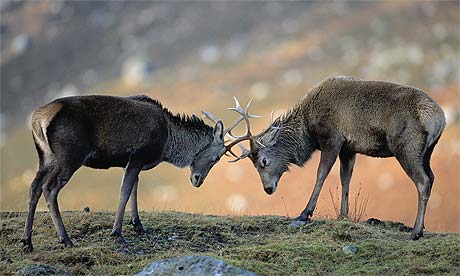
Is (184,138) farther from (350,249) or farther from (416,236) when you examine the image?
(416,236)

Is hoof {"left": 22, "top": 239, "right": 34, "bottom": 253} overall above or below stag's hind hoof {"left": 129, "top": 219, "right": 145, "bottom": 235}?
below

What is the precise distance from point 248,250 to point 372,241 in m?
1.99

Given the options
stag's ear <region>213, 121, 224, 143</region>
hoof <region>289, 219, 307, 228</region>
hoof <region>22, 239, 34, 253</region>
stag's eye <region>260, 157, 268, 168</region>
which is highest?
stag's ear <region>213, 121, 224, 143</region>

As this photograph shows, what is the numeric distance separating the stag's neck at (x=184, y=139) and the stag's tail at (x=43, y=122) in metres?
2.21

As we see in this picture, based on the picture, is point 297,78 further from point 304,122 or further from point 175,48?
→ point 304,122

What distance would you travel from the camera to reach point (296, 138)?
1550 centimetres

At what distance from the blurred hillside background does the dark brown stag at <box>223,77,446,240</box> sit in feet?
113

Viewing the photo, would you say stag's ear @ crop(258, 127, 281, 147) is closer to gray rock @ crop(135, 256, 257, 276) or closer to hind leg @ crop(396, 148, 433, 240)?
hind leg @ crop(396, 148, 433, 240)

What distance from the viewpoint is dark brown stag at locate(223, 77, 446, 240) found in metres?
13.4

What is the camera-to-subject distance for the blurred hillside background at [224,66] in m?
62.3

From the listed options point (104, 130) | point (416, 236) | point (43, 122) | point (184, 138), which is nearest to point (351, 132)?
point (416, 236)

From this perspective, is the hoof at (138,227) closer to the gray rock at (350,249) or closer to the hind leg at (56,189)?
the hind leg at (56,189)

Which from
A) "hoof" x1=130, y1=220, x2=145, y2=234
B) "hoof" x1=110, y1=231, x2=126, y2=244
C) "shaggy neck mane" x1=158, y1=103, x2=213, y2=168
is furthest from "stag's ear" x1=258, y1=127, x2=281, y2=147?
"hoof" x1=110, y1=231, x2=126, y2=244

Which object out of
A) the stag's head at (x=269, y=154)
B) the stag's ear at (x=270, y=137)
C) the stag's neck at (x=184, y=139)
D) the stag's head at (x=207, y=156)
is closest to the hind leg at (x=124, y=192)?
the stag's neck at (x=184, y=139)
